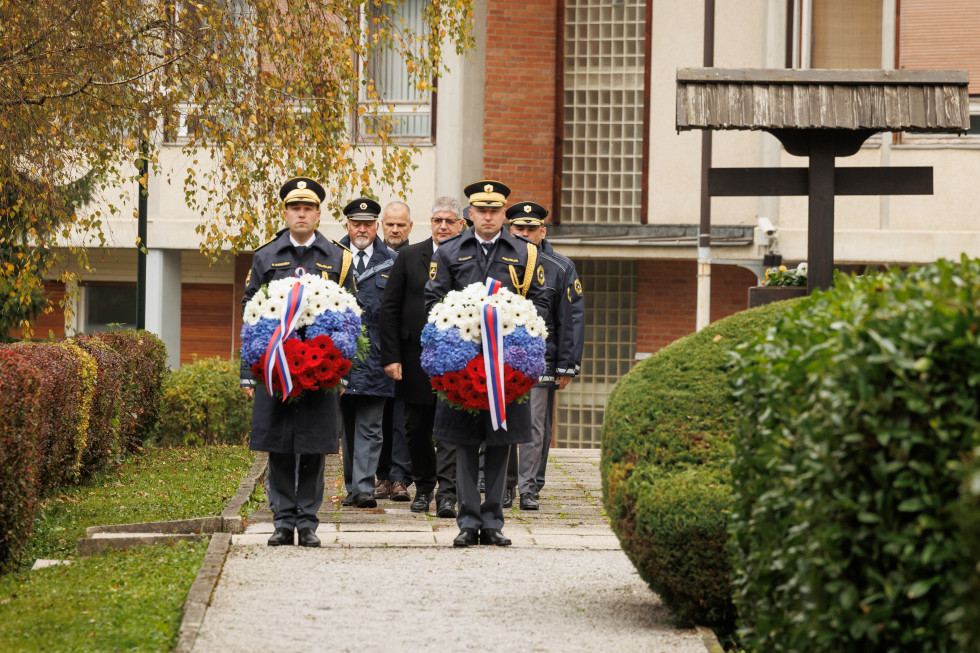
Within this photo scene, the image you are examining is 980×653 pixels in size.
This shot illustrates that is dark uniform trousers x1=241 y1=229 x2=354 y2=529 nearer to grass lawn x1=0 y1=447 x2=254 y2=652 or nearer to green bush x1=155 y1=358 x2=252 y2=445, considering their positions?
grass lawn x1=0 y1=447 x2=254 y2=652

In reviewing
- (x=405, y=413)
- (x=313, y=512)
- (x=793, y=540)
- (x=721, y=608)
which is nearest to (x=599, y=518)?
(x=405, y=413)

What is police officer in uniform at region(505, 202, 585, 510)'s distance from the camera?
33.1 ft

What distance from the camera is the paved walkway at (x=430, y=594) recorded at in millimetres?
5758

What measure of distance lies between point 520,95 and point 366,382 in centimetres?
1032

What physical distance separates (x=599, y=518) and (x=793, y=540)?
595 centimetres

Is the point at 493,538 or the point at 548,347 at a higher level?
the point at 548,347

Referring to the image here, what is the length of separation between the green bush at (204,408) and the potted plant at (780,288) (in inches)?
307

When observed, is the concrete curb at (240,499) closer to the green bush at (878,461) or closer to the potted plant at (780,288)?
the potted plant at (780,288)

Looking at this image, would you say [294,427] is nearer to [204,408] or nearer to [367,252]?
[367,252]

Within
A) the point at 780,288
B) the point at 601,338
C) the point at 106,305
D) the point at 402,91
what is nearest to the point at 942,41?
the point at 601,338

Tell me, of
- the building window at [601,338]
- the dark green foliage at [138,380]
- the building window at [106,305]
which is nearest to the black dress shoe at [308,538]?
the dark green foliage at [138,380]

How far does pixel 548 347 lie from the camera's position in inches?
403

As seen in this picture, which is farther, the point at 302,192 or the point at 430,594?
the point at 302,192

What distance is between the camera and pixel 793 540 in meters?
3.99
